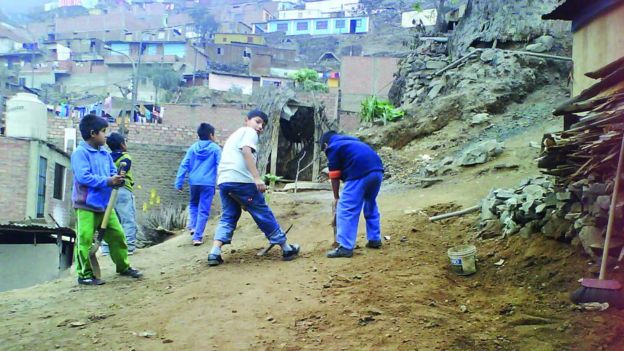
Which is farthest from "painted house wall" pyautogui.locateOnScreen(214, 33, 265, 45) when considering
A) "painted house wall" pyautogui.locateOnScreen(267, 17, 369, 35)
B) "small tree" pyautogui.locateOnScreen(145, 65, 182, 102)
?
"painted house wall" pyautogui.locateOnScreen(267, 17, 369, 35)

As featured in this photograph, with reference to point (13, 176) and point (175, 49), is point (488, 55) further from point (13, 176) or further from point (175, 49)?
point (175, 49)

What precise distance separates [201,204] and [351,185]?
2702 mm

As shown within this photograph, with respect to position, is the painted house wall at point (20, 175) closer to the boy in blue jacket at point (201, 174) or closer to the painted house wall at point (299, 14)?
the boy in blue jacket at point (201, 174)

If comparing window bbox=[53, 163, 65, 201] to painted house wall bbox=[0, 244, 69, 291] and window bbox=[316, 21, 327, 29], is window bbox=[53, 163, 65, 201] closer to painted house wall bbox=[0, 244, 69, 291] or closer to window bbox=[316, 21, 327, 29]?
painted house wall bbox=[0, 244, 69, 291]

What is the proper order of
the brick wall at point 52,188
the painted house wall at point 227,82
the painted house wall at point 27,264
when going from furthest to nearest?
1. the painted house wall at point 227,82
2. the brick wall at point 52,188
3. the painted house wall at point 27,264

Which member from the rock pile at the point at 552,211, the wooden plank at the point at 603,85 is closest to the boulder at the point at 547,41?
the rock pile at the point at 552,211

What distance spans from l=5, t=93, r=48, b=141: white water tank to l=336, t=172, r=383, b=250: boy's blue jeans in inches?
570

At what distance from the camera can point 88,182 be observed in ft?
16.9

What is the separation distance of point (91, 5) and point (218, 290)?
9024cm

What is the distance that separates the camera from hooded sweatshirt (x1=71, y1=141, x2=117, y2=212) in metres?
5.20

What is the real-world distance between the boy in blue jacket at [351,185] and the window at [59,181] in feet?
52.9

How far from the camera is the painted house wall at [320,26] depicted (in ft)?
197

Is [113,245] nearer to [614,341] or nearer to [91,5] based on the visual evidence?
[614,341]

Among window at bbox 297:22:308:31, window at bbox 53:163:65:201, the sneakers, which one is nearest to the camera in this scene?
the sneakers
